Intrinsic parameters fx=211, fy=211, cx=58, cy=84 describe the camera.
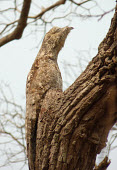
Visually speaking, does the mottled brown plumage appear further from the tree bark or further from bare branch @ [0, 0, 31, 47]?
bare branch @ [0, 0, 31, 47]

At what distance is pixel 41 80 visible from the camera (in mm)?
2512

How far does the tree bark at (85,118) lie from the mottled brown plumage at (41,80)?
0.81 feet

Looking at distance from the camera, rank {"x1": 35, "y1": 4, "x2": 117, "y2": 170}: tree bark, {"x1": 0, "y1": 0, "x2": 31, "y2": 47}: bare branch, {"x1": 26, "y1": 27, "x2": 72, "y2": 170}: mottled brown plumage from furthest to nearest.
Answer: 1. {"x1": 0, "y1": 0, "x2": 31, "y2": 47}: bare branch
2. {"x1": 26, "y1": 27, "x2": 72, "y2": 170}: mottled brown plumage
3. {"x1": 35, "y1": 4, "x2": 117, "y2": 170}: tree bark

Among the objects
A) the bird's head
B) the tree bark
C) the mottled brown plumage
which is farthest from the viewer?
the bird's head

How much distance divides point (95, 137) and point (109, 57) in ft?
2.14

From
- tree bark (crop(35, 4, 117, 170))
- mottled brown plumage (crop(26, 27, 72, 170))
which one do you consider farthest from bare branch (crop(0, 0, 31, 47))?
tree bark (crop(35, 4, 117, 170))

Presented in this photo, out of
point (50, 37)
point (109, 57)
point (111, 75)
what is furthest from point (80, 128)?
point (50, 37)

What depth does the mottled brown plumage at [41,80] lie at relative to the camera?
2.19m

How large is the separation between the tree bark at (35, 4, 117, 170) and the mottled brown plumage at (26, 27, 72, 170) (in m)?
0.25

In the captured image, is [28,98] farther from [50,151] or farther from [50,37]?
[50,37]

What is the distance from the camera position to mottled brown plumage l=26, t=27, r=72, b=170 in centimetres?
219

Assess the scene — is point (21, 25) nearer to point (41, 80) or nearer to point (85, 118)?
point (41, 80)

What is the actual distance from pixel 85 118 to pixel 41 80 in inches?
38.2

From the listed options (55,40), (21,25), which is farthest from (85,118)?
(21,25)
